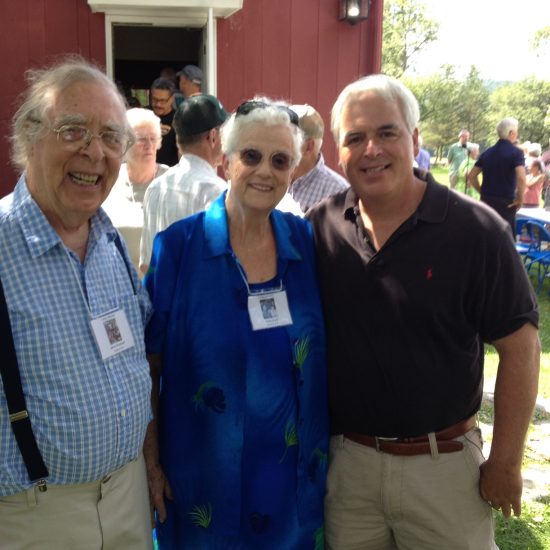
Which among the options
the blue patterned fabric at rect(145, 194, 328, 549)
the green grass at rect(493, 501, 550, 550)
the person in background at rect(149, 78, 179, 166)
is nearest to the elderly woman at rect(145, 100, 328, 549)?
the blue patterned fabric at rect(145, 194, 328, 549)

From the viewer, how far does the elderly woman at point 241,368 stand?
194 centimetres

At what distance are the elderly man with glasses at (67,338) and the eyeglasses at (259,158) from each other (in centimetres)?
43

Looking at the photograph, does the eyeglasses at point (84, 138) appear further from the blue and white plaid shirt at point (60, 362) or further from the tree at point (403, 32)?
the tree at point (403, 32)

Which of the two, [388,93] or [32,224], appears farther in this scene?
[388,93]

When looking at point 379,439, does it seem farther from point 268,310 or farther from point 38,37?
point 38,37

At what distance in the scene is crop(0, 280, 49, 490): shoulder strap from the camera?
5.02 ft

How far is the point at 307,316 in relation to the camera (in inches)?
80.0

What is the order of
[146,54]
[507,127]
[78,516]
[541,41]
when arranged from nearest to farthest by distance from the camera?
[78,516] < [507,127] < [146,54] < [541,41]

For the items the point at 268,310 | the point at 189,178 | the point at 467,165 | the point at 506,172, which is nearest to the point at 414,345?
the point at 268,310

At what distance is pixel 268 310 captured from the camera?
1977mm

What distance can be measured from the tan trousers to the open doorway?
8.66 metres

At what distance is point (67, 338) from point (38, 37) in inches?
188

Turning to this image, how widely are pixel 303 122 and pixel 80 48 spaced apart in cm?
266

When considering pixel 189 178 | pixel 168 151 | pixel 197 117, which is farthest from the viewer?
pixel 168 151
